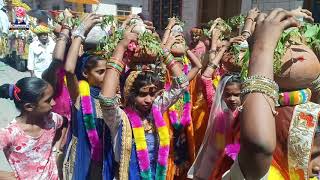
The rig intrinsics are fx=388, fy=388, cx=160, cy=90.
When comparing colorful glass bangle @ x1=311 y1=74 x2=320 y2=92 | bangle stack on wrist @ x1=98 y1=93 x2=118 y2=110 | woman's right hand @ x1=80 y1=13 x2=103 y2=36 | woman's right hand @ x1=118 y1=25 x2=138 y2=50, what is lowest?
bangle stack on wrist @ x1=98 y1=93 x2=118 y2=110

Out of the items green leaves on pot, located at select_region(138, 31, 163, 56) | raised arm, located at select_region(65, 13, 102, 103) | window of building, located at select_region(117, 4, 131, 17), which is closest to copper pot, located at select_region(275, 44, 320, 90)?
green leaves on pot, located at select_region(138, 31, 163, 56)

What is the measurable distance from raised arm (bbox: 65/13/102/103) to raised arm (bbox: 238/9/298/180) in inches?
87.8

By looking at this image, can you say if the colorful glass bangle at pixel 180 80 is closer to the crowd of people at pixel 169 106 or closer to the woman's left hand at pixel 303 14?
the crowd of people at pixel 169 106

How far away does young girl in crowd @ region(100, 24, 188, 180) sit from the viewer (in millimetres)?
2719

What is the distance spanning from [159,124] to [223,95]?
0.69 meters

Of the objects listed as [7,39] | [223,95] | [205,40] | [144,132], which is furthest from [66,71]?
[7,39]

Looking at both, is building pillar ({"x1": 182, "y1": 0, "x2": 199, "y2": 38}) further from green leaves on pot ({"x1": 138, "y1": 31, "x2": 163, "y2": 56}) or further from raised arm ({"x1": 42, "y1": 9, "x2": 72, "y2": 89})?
green leaves on pot ({"x1": 138, "y1": 31, "x2": 163, "y2": 56})

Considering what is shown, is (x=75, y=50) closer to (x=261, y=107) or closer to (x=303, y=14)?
(x=303, y=14)

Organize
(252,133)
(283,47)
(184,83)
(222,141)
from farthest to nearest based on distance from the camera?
(184,83) < (222,141) < (283,47) < (252,133)

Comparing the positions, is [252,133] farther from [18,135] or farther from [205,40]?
[205,40]

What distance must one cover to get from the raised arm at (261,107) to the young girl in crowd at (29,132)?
198cm

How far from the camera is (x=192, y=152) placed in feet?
12.8

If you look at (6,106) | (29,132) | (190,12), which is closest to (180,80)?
(29,132)

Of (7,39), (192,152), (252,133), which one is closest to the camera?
(252,133)
